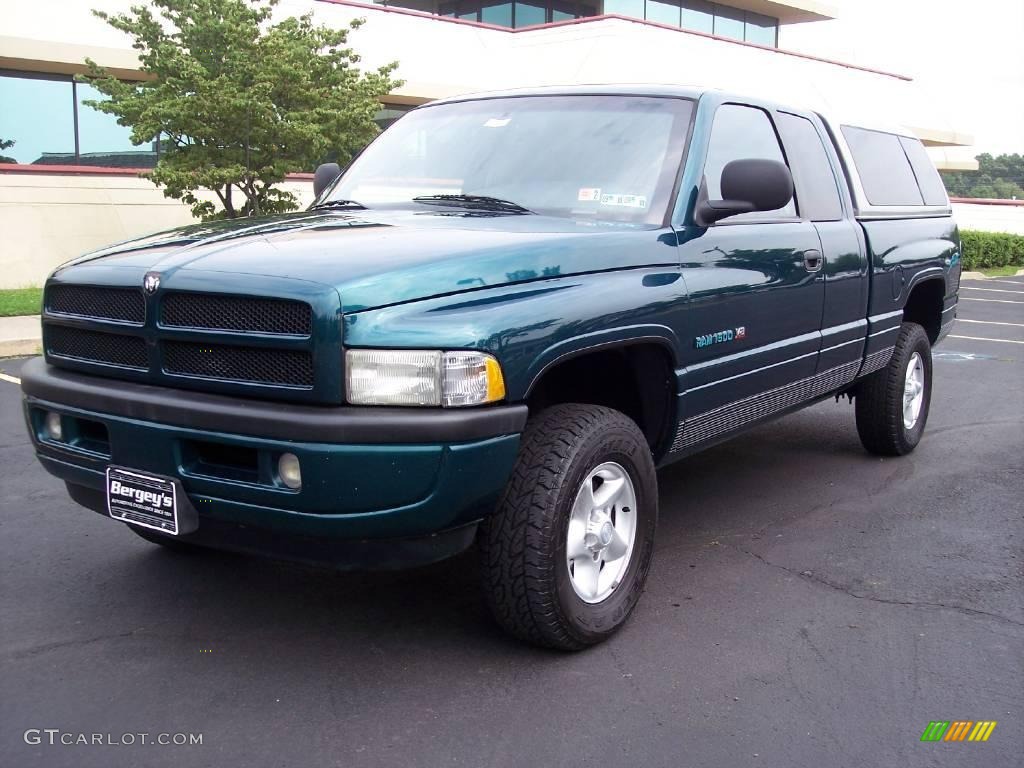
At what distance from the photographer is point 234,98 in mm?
12547

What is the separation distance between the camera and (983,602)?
4.07m

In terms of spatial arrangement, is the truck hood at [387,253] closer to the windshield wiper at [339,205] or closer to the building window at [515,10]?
the windshield wiper at [339,205]

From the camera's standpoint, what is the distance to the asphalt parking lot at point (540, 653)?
2.99m

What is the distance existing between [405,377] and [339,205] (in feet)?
5.93

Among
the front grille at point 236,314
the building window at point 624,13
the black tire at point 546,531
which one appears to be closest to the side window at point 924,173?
the black tire at point 546,531

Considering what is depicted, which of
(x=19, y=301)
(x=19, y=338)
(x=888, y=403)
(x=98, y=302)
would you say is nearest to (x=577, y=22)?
(x=19, y=301)

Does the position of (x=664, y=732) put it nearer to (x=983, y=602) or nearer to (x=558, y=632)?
(x=558, y=632)

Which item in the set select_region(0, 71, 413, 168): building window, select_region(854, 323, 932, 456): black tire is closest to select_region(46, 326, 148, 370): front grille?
select_region(854, 323, 932, 456): black tire

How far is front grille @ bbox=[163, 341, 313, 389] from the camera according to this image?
3018 millimetres

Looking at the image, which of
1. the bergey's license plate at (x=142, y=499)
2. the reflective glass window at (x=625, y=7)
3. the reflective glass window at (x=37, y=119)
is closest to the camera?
the bergey's license plate at (x=142, y=499)

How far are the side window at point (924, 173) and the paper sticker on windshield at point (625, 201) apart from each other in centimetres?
312

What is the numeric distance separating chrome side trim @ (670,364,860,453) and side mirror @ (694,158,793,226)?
78 centimetres

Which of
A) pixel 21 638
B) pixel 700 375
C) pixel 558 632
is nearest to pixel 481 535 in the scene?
pixel 558 632

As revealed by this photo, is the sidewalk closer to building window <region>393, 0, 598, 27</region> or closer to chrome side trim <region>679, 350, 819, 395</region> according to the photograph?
chrome side trim <region>679, 350, 819, 395</region>
